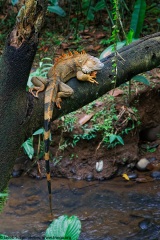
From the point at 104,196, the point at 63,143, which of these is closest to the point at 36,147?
the point at 63,143

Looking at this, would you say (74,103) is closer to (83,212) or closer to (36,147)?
(83,212)

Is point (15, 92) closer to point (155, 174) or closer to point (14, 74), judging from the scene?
point (14, 74)

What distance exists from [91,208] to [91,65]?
2193 mm

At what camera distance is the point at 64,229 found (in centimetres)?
147

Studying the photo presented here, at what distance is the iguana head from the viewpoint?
143 inches

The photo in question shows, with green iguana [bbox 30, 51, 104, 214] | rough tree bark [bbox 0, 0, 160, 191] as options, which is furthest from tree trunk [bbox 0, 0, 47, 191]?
green iguana [bbox 30, 51, 104, 214]

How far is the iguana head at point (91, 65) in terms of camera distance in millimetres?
3632

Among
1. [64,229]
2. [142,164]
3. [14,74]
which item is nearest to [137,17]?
[142,164]

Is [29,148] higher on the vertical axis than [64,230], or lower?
lower

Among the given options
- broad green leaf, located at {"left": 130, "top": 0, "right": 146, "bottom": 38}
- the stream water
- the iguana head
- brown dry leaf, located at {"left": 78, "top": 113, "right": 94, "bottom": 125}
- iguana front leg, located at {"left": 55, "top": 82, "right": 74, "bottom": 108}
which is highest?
broad green leaf, located at {"left": 130, "top": 0, "right": 146, "bottom": 38}

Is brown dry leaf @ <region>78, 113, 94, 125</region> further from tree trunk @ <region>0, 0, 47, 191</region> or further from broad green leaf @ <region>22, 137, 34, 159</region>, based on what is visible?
tree trunk @ <region>0, 0, 47, 191</region>

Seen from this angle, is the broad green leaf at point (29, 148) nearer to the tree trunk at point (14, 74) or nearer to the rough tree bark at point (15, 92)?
the rough tree bark at point (15, 92)

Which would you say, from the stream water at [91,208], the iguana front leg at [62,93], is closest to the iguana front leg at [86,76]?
the iguana front leg at [62,93]

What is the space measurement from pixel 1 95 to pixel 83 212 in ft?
9.69
